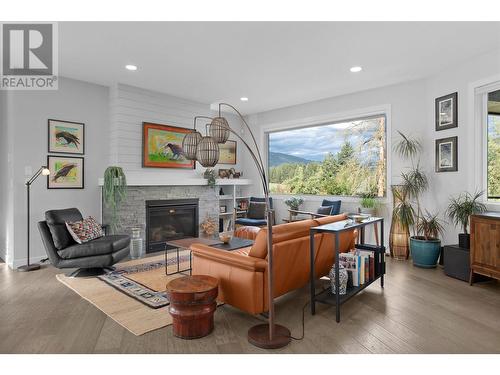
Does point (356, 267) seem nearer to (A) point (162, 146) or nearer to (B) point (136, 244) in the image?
(B) point (136, 244)

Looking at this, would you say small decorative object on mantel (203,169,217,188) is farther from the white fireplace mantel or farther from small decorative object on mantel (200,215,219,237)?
small decorative object on mantel (200,215,219,237)

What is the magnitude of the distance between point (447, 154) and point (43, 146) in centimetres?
585

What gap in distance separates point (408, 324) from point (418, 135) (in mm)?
3274

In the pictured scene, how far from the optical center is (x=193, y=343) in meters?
2.35

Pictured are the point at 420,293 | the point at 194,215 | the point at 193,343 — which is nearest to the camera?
the point at 193,343

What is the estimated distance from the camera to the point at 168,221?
229 inches

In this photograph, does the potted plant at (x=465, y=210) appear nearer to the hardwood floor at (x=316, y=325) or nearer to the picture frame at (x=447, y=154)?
the picture frame at (x=447, y=154)

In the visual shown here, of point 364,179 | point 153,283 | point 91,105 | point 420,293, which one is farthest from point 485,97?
point 91,105

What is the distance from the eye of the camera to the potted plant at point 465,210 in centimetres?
394

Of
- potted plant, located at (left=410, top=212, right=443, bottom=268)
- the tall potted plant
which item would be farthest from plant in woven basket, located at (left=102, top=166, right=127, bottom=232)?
potted plant, located at (left=410, top=212, right=443, bottom=268)

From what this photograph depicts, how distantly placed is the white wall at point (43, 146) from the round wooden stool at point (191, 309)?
10.9 feet

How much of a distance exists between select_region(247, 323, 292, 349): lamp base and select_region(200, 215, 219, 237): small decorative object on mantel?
12.3 ft

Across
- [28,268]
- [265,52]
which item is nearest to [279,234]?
[265,52]
